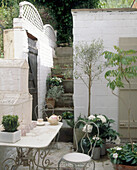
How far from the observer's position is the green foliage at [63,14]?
8.78 metres

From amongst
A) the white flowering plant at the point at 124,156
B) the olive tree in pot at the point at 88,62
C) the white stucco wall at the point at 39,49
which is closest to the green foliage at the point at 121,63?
the white flowering plant at the point at 124,156

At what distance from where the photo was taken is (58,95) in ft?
19.9

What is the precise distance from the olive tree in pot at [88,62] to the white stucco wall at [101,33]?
0.14 metres

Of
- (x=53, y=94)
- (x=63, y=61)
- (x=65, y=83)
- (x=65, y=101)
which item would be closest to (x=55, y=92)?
(x=53, y=94)

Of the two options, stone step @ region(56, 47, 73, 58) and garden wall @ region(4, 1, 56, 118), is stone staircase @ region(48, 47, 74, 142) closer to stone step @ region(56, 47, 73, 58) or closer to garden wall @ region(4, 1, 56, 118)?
stone step @ region(56, 47, 73, 58)

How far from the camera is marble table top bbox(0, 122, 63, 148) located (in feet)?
8.17

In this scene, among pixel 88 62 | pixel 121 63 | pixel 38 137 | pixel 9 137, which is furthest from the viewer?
pixel 88 62

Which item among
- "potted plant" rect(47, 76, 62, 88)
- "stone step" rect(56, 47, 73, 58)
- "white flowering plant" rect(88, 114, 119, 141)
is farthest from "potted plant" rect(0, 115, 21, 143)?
"stone step" rect(56, 47, 73, 58)

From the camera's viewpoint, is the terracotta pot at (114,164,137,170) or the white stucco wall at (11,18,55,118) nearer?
the terracotta pot at (114,164,137,170)

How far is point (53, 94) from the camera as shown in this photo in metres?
6.07

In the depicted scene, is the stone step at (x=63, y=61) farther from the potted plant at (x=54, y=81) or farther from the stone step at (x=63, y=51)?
the potted plant at (x=54, y=81)

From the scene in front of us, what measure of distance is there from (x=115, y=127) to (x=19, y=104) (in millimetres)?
2448

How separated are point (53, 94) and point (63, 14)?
13.6 feet

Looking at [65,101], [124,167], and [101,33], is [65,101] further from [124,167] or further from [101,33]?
[124,167]
